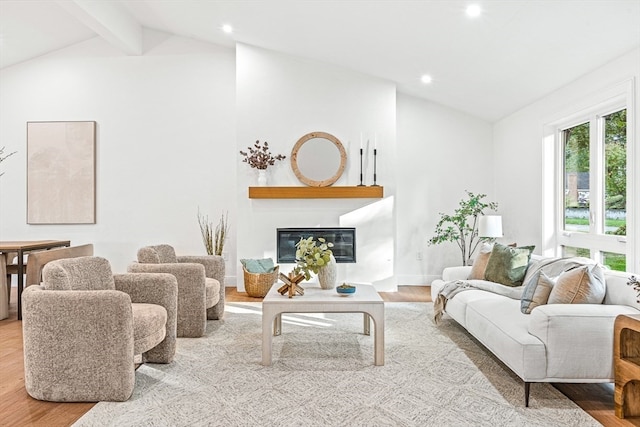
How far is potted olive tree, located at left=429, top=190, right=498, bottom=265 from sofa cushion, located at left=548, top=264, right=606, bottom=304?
118 inches

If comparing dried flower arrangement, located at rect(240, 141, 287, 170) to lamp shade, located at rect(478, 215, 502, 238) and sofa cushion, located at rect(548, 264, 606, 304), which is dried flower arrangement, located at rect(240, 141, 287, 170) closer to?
lamp shade, located at rect(478, 215, 502, 238)

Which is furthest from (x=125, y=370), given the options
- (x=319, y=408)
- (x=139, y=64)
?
(x=139, y=64)

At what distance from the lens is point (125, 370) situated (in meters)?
2.72

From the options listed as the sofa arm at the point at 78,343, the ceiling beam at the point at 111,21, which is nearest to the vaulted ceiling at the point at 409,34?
the ceiling beam at the point at 111,21

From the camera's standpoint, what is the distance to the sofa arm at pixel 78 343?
2676 mm

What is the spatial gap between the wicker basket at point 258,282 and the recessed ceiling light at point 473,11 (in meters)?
3.71

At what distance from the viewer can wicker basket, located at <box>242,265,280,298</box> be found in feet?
19.7

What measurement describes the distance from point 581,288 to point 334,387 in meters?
1.62

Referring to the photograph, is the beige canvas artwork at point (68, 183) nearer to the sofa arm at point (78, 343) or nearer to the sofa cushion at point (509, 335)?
the sofa arm at point (78, 343)

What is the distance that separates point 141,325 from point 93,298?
1.31ft

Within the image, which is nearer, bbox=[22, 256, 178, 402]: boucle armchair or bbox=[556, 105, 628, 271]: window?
bbox=[22, 256, 178, 402]: boucle armchair

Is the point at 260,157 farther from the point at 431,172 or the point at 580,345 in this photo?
the point at 580,345

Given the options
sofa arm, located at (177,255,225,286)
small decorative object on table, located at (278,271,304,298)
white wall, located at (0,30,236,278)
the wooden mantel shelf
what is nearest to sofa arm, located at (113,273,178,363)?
small decorative object on table, located at (278,271,304,298)

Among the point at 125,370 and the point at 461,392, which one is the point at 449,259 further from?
the point at 125,370
